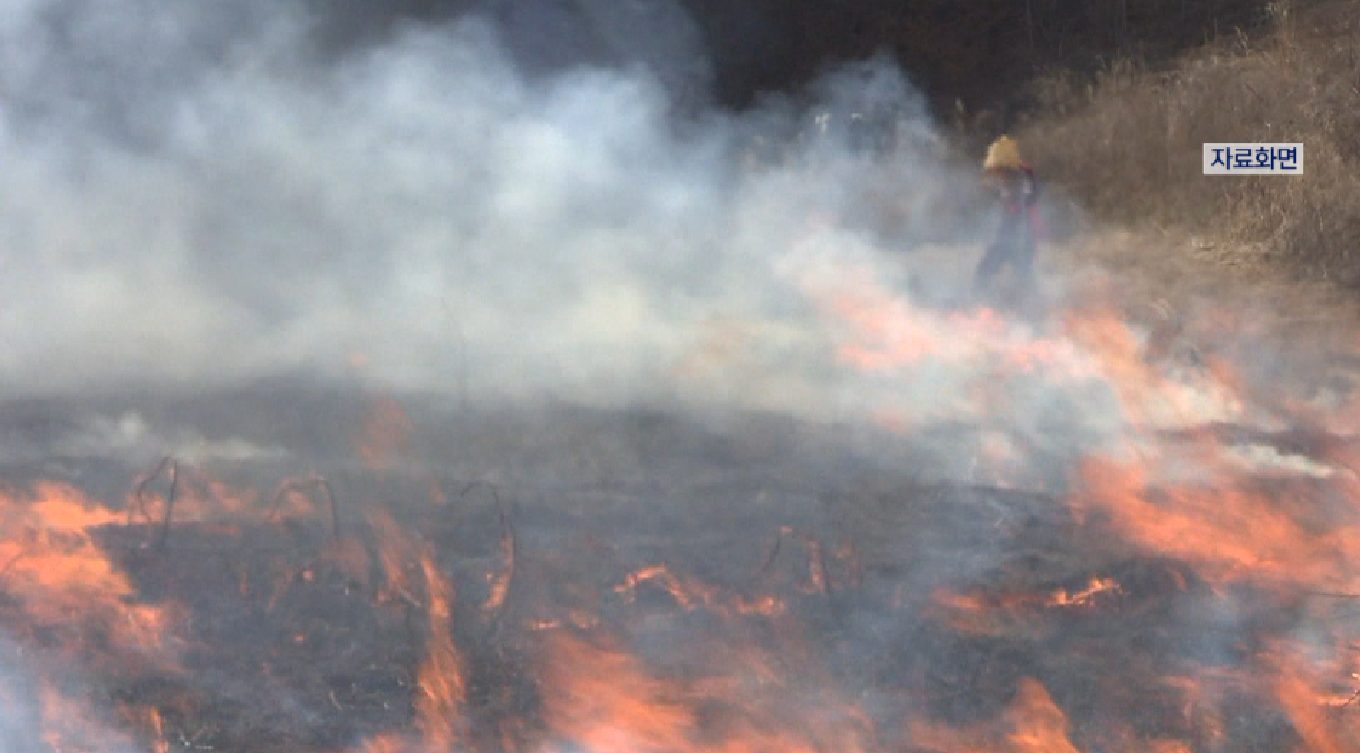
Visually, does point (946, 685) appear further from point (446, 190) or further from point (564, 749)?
point (446, 190)

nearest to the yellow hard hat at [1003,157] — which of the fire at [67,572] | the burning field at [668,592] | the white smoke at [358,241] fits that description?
the white smoke at [358,241]

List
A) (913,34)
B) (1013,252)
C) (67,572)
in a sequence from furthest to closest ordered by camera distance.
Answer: (913,34)
(1013,252)
(67,572)

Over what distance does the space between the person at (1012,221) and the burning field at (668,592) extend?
2083mm

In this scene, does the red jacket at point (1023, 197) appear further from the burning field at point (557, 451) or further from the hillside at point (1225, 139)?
the hillside at point (1225, 139)

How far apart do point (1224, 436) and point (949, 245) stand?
2.93 metres

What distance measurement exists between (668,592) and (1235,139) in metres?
6.38

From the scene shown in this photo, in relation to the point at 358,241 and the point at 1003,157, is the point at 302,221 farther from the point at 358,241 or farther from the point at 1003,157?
the point at 1003,157

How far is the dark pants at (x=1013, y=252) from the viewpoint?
31.5ft

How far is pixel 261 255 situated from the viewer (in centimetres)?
840

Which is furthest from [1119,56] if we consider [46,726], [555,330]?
[46,726]

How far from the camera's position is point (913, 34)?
1290 centimetres

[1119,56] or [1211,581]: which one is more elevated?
[1119,56]

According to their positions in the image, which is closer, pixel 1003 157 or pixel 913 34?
pixel 1003 157

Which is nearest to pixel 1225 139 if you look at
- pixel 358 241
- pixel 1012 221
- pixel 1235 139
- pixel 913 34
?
pixel 1235 139
